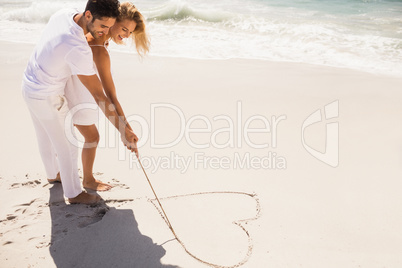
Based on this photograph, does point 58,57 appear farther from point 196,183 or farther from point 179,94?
point 179,94

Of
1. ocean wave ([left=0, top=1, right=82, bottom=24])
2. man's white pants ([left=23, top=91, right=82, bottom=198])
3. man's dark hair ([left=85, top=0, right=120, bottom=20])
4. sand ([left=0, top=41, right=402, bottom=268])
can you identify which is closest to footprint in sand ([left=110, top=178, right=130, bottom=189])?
sand ([left=0, top=41, right=402, bottom=268])

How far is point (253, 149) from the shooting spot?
3639 millimetres

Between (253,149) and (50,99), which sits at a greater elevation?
(50,99)

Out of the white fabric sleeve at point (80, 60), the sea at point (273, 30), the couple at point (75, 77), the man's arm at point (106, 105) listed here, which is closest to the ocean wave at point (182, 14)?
the sea at point (273, 30)

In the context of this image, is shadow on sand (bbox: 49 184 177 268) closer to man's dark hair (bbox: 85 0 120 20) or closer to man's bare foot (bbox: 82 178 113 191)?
man's bare foot (bbox: 82 178 113 191)

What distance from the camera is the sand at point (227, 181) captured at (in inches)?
94.1

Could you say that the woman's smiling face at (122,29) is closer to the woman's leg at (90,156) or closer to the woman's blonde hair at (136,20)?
the woman's blonde hair at (136,20)

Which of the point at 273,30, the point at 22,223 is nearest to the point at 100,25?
the point at 22,223

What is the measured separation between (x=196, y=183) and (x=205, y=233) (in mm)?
650

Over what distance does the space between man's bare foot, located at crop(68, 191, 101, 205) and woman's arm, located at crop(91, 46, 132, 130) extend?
28.8 inches

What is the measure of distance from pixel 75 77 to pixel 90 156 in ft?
2.23

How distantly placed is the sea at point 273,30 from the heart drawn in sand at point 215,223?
11.9 feet

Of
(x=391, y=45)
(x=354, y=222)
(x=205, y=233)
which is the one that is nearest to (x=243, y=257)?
(x=205, y=233)

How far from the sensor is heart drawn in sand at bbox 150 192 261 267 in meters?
2.37
